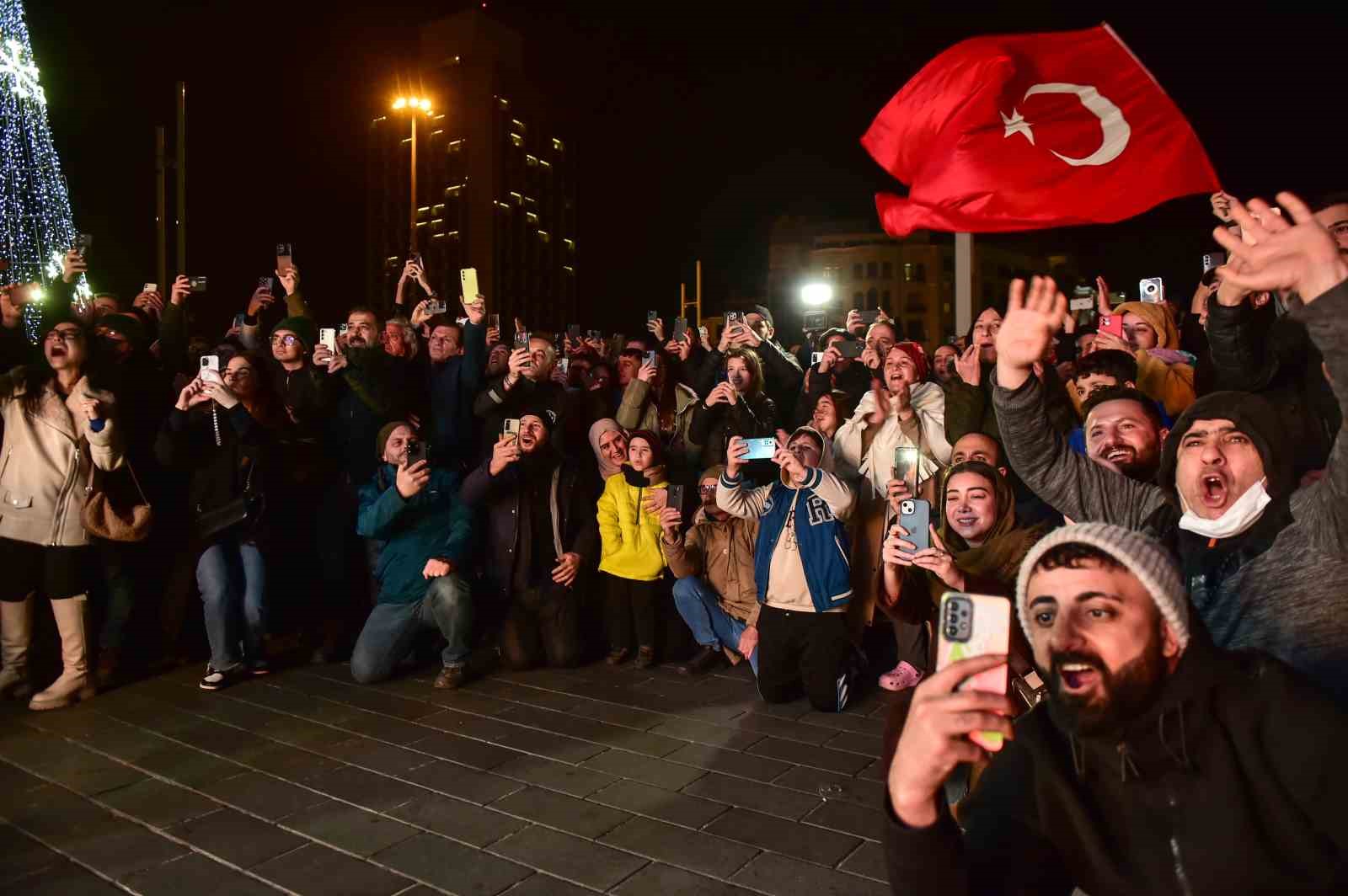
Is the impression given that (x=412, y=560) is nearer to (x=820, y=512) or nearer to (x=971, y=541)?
(x=820, y=512)

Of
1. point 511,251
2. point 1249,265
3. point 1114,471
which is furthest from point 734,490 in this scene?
point 511,251

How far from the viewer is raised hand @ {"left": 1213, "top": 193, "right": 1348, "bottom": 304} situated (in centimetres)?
206

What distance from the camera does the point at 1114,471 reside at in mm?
3566

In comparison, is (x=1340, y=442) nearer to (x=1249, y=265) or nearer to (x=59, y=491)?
(x=1249, y=265)

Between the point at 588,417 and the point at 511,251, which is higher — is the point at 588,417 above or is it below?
below

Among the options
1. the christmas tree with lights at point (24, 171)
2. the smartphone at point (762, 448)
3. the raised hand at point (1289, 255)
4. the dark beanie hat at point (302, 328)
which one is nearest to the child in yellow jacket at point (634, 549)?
the smartphone at point (762, 448)

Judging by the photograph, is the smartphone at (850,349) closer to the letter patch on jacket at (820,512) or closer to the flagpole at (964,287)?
the flagpole at (964,287)

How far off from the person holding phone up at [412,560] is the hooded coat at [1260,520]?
422cm

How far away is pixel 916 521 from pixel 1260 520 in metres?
1.39

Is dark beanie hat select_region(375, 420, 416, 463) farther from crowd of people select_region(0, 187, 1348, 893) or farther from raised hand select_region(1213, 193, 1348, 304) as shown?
raised hand select_region(1213, 193, 1348, 304)

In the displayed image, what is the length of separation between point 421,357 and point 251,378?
1833 mm

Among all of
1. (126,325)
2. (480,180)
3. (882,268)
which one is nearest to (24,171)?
(126,325)

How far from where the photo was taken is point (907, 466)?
5.51 m

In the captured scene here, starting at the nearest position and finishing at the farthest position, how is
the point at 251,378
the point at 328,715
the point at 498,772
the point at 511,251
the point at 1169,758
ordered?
the point at 1169,758, the point at 498,772, the point at 328,715, the point at 251,378, the point at 511,251
